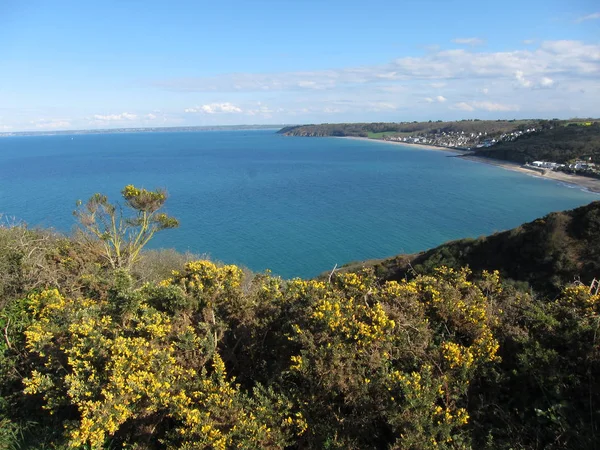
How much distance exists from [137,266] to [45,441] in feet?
27.4

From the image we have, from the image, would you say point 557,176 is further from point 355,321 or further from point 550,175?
point 355,321

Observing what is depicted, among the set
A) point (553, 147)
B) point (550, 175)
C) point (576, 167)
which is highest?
point (553, 147)

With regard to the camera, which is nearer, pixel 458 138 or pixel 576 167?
pixel 576 167

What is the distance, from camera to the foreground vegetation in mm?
4254

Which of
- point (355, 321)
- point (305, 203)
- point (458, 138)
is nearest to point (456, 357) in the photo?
point (355, 321)

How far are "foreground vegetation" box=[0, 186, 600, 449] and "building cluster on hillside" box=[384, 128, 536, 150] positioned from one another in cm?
12643

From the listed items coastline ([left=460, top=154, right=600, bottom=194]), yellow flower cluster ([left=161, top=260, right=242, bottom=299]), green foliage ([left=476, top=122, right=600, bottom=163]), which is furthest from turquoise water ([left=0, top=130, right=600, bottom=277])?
yellow flower cluster ([left=161, top=260, right=242, bottom=299])

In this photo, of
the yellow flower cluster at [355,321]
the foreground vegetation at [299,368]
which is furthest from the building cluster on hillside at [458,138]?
the yellow flower cluster at [355,321]

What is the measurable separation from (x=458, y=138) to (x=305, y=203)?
384ft

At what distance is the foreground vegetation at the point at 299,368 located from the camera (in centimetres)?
425

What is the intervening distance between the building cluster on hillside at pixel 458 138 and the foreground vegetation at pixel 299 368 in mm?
126431

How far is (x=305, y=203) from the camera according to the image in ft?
175

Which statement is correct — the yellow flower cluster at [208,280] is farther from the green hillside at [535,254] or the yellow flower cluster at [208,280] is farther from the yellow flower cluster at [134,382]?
the green hillside at [535,254]

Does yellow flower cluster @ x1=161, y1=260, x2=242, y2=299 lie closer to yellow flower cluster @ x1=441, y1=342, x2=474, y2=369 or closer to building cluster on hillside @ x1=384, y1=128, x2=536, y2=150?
yellow flower cluster @ x1=441, y1=342, x2=474, y2=369
